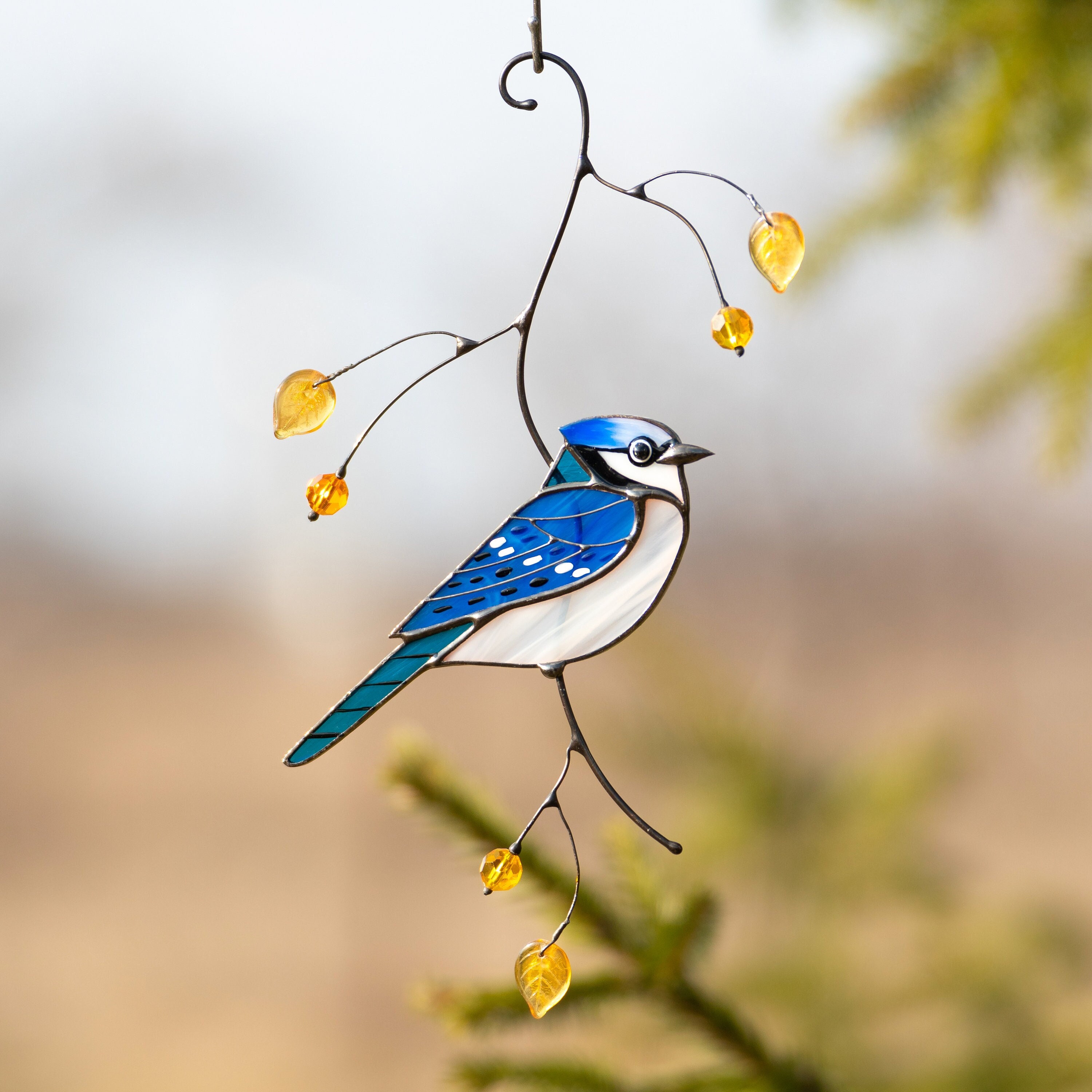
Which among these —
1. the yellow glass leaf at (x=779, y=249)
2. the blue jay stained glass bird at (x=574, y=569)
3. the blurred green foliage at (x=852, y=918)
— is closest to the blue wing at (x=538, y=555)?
the blue jay stained glass bird at (x=574, y=569)

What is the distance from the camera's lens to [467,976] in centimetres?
234

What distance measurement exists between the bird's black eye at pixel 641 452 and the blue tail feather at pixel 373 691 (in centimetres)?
10

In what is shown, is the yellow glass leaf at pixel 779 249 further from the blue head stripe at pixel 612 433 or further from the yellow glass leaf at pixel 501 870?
the yellow glass leaf at pixel 501 870

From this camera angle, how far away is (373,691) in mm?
374

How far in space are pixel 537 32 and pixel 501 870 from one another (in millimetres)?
356

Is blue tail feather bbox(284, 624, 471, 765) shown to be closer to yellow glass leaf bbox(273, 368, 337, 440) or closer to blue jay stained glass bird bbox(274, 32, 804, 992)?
blue jay stained glass bird bbox(274, 32, 804, 992)

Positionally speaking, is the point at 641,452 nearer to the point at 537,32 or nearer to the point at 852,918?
the point at 537,32

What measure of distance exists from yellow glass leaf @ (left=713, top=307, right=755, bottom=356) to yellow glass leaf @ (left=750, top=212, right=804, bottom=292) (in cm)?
2

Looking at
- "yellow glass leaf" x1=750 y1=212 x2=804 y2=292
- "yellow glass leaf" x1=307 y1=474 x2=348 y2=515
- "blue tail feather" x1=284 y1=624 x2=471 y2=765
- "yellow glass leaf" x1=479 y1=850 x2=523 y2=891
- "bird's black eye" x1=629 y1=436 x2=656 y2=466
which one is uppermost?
"yellow glass leaf" x1=750 y1=212 x2=804 y2=292

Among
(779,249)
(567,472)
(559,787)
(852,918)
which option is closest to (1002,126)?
(779,249)

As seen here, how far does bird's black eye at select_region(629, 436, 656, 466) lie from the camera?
15.3 inches

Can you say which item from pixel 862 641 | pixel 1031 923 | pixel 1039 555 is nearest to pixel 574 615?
pixel 1031 923

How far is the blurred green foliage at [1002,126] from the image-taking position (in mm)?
554

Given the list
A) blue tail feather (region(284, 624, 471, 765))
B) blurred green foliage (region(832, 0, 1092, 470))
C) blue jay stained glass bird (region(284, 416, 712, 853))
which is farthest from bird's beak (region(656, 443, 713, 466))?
blurred green foliage (region(832, 0, 1092, 470))
